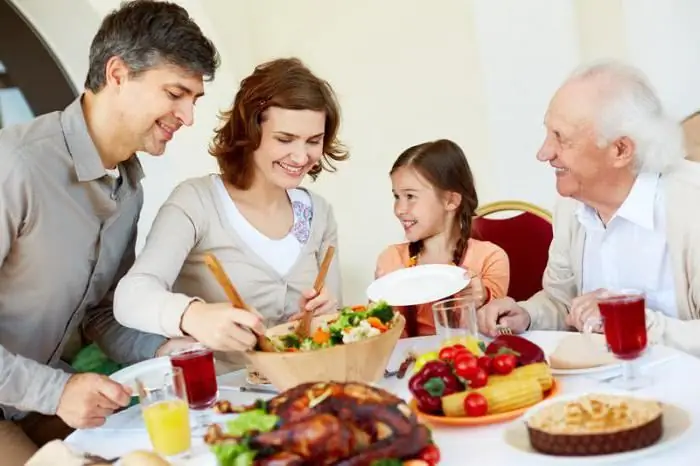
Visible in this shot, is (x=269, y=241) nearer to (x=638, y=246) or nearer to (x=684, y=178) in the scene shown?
(x=638, y=246)

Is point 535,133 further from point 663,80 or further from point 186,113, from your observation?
point 186,113

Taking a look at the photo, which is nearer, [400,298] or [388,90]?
[400,298]

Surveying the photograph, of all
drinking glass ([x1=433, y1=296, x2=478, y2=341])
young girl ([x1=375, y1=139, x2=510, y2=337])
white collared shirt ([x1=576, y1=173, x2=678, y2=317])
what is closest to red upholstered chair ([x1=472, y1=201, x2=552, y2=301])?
young girl ([x1=375, y1=139, x2=510, y2=337])

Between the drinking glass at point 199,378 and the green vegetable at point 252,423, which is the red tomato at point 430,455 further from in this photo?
the drinking glass at point 199,378

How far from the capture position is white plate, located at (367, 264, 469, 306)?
1.97m

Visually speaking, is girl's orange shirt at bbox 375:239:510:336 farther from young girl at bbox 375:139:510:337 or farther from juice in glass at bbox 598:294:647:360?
juice in glass at bbox 598:294:647:360

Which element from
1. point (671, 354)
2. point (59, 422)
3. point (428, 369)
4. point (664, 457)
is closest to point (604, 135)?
point (671, 354)

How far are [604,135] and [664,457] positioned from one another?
3.31ft

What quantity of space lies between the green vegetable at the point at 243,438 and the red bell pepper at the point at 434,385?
33 centimetres

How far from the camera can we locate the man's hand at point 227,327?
1571 mm

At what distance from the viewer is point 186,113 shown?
2088 millimetres

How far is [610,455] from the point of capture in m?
1.12

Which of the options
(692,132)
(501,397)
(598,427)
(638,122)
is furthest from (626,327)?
(692,132)

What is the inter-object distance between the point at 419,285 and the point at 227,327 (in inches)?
23.1
